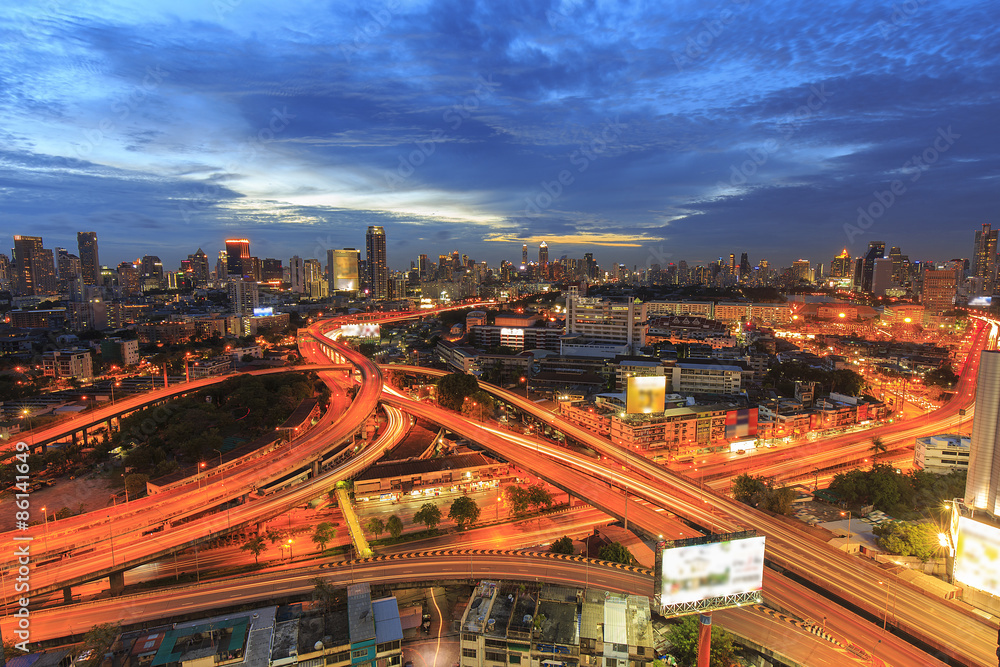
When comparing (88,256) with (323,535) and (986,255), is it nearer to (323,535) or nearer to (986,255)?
(323,535)

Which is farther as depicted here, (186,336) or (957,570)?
(186,336)

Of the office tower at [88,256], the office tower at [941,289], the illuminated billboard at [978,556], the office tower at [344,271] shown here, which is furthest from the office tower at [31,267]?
the office tower at [941,289]

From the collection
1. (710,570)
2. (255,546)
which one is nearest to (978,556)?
(710,570)

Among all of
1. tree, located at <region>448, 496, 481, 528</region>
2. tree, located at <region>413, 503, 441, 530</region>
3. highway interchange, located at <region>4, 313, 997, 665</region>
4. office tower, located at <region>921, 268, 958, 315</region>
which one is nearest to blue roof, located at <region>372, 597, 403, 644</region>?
highway interchange, located at <region>4, 313, 997, 665</region>

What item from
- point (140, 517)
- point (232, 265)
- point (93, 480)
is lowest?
point (93, 480)

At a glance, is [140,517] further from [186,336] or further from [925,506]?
[186,336]

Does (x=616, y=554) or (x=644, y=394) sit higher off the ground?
(x=644, y=394)

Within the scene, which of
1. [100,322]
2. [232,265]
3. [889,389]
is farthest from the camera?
[232,265]

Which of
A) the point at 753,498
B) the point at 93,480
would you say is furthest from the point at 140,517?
the point at 753,498

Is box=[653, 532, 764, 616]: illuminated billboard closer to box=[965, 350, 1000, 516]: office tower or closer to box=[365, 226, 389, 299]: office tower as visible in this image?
box=[965, 350, 1000, 516]: office tower
